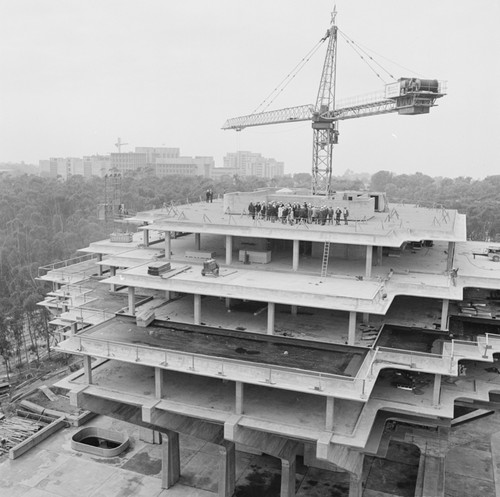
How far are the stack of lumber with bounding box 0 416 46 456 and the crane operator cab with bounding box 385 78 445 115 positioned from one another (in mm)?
46461

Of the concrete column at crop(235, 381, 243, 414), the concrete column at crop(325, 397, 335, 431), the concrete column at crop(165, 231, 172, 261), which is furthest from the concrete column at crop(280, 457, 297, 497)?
the concrete column at crop(165, 231, 172, 261)

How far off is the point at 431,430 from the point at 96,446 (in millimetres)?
22719

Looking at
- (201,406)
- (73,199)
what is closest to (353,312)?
(201,406)

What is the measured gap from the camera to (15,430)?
38.2 meters

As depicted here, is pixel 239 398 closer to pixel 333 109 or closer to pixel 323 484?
pixel 323 484

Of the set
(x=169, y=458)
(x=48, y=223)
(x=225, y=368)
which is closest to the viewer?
(x=225, y=368)

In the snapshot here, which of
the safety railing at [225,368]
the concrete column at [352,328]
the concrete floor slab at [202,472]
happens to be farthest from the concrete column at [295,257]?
the concrete floor slab at [202,472]

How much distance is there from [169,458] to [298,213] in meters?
17.3

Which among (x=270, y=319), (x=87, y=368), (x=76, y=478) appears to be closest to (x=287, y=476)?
(x=270, y=319)

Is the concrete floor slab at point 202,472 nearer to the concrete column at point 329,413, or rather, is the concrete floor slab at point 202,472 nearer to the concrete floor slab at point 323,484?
the concrete floor slab at point 323,484

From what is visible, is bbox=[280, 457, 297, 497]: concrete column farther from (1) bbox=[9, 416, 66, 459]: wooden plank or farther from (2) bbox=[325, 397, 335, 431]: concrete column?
(1) bbox=[9, 416, 66, 459]: wooden plank

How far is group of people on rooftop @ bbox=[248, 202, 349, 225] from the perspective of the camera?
36250 mm

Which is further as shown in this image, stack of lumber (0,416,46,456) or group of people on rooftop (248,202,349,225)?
stack of lumber (0,416,46,456)

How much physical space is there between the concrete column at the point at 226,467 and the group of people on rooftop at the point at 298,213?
14.6 metres
